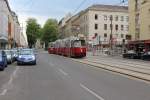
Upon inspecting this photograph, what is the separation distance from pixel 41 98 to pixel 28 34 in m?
164

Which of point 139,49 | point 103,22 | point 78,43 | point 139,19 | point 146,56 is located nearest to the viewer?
point 146,56

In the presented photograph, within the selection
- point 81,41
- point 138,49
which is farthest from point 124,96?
point 138,49

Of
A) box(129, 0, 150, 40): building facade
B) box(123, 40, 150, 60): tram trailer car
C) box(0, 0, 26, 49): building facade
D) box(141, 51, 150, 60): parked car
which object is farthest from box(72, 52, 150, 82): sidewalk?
box(0, 0, 26, 49): building facade

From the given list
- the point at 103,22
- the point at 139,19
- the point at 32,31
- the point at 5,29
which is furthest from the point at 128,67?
the point at 32,31

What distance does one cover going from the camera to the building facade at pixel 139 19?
6717 cm

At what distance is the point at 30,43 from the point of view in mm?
177000

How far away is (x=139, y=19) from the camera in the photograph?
70.8 metres

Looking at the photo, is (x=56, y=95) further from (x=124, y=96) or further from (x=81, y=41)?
(x=81, y=41)

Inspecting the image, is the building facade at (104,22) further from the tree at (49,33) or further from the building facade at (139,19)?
the building facade at (139,19)

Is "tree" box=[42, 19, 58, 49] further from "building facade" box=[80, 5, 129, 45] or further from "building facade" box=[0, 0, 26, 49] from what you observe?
"building facade" box=[80, 5, 129, 45]

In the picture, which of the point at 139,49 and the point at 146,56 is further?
the point at 139,49

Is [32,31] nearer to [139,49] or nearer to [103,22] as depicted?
[103,22]

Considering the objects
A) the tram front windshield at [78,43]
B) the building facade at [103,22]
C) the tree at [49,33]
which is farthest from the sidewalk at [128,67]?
the tree at [49,33]

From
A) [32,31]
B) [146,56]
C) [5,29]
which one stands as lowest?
[146,56]
